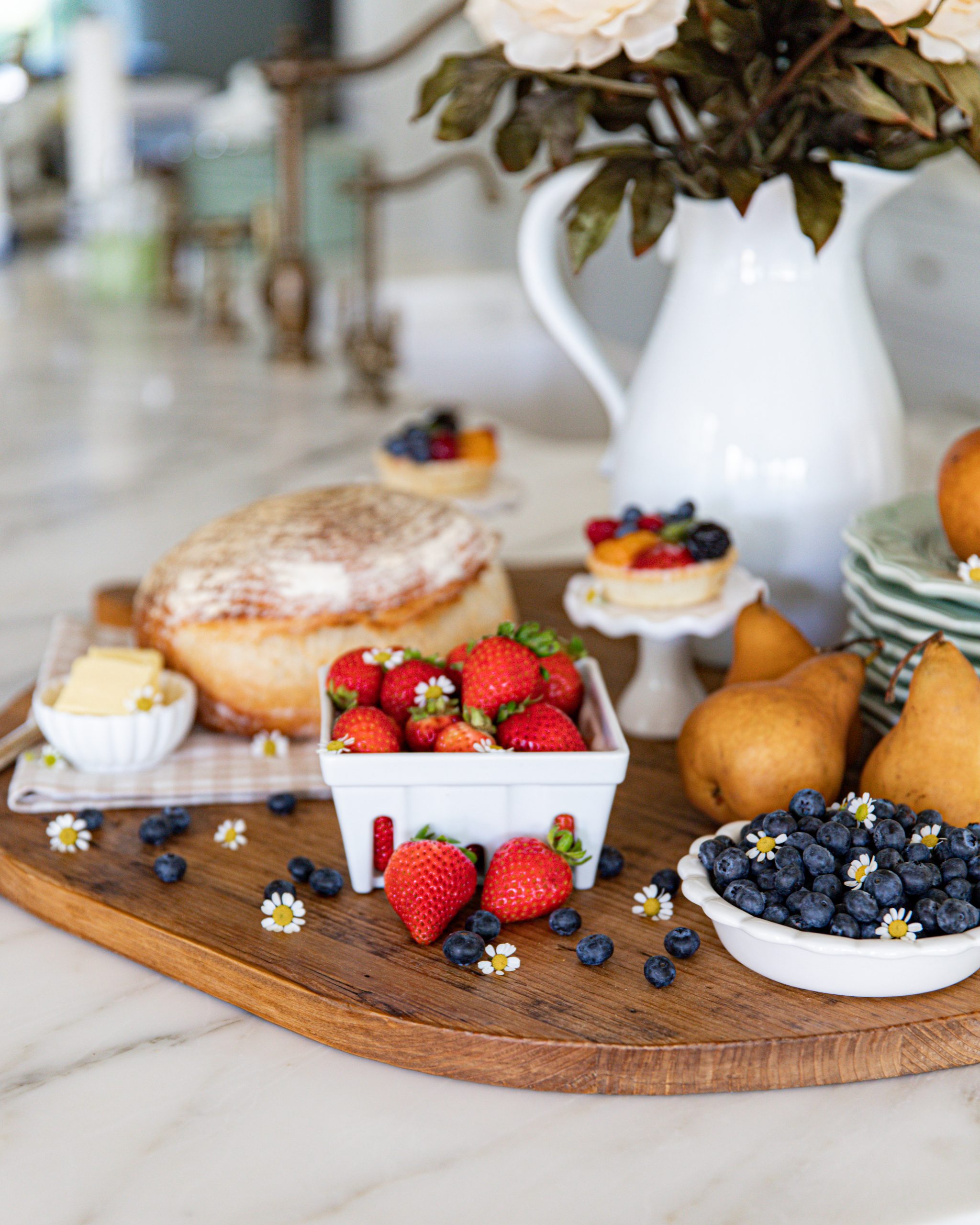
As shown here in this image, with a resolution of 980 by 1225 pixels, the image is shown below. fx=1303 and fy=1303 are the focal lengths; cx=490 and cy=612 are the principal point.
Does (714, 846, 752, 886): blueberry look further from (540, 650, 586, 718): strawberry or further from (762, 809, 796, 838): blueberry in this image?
(540, 650, 586, 718): strawberry

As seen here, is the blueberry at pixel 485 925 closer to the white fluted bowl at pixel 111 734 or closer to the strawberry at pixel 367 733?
the strawberry at pixel 367 733

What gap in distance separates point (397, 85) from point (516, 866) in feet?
14.9

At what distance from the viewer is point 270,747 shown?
0.86 metres

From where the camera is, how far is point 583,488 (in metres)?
1.71

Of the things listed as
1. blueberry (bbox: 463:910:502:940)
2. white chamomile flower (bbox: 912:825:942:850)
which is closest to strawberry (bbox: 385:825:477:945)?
blueberry (bbox: 463:910:502:940)

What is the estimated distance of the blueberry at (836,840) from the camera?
2.03 feet

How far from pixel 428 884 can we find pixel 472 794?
0.20 feet

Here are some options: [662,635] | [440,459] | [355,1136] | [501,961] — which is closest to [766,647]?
[662,635]

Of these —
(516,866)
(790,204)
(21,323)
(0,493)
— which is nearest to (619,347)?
(21,323)

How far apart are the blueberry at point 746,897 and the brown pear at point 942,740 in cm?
14

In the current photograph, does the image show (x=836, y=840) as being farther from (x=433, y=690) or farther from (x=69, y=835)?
(x=69, y=835)

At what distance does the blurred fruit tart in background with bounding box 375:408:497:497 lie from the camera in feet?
4.08

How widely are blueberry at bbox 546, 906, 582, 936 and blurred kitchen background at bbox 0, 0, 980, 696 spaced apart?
44 cm

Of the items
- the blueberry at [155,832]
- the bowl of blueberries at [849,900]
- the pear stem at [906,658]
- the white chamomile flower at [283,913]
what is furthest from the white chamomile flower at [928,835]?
the blueberry at [155,832]
